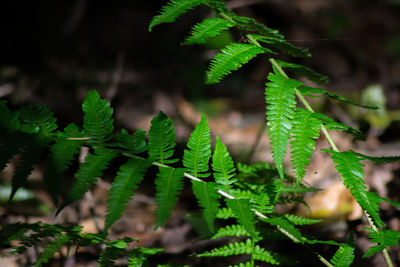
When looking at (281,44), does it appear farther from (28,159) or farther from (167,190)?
(28,159)

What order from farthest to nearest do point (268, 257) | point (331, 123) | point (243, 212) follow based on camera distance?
point (268, 257) → point (331, 123) → point (243, 212)

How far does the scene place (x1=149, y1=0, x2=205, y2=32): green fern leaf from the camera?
134cm

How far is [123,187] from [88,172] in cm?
16

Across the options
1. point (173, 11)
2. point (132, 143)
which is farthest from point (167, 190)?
point (173, 11)

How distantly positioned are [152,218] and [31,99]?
2.67 m

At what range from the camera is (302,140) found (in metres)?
1.26

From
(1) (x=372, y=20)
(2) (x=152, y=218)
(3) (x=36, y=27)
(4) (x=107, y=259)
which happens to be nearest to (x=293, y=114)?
(4) (x=107, y=259)

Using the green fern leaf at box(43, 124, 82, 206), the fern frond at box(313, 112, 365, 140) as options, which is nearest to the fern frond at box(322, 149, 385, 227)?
the fern frond at box(313, 112, 365, 140)

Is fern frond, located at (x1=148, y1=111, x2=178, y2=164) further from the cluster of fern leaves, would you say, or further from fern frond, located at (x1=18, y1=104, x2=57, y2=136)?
fern frond, located at (x1=18, y1=104, x2=57, y2=136)

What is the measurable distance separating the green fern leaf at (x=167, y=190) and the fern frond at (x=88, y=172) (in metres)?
0.24

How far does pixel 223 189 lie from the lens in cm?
132

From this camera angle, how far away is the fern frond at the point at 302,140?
1244 mm

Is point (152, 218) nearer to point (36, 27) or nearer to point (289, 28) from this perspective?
point (36, 27)

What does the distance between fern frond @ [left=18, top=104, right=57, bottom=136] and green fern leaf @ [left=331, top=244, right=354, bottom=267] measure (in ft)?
4.57
